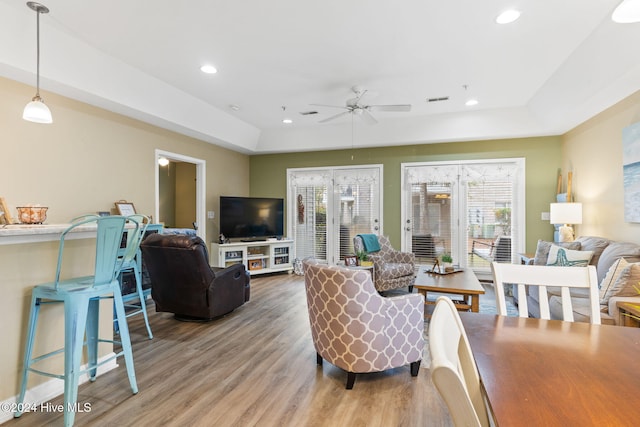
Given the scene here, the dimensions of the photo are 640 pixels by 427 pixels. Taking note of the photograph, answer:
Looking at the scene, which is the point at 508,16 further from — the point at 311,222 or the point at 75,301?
the point at 311,222

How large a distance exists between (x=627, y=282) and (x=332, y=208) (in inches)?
190

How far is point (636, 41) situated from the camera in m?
2.65

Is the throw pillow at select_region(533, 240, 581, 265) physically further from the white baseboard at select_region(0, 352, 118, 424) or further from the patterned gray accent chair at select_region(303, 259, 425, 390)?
the white baseboard at select_region(0, 352, 118, 424)

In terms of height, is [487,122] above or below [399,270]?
above

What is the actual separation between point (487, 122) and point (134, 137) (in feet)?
17.9

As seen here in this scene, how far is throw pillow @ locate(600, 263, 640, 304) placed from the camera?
8.20 ft

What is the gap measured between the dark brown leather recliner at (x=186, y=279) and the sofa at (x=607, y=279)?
3.36 m

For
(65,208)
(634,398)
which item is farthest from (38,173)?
(634,398)

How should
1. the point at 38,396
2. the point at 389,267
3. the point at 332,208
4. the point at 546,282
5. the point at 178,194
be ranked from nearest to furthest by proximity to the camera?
the point at 546,282 → the point at 38,396 → the point at 389,267 → the point at 332,208 → the point at 178,194

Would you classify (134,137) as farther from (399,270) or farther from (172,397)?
(399,270)

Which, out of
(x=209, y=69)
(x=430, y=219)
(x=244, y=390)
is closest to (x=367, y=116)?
(x=209, y=69)

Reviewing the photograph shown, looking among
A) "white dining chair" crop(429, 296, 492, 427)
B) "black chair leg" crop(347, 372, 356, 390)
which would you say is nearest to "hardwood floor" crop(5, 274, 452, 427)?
"black chair leg" crop(347, 372, 356, 390)

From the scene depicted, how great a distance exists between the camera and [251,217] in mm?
6395

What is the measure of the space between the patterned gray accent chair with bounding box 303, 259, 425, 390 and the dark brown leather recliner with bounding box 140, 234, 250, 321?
1584mm
